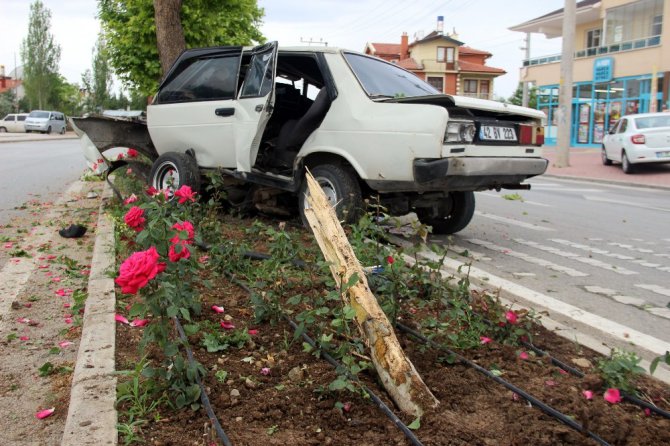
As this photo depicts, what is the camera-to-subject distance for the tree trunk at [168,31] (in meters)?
11.1

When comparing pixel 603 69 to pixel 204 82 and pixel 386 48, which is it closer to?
pixel 204 82

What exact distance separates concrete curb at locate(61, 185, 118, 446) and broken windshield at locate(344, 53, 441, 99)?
10.2 feet

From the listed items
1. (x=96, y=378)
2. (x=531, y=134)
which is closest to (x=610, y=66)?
(x=531, y=134)

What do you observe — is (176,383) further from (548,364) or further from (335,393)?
(548,364)

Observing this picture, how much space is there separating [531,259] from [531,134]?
1261 mm

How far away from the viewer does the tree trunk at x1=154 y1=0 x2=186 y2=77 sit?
1113 centimetres

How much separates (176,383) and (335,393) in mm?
661

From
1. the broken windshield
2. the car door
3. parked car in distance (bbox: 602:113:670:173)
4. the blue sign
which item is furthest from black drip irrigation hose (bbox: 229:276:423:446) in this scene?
the blue sign

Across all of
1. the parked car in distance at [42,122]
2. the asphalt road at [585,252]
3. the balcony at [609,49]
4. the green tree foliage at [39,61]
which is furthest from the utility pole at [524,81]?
the green tree foliage at [39,61]

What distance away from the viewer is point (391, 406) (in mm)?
2711

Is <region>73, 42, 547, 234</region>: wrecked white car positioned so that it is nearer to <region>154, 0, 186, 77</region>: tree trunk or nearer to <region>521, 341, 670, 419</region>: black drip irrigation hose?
<region>521, 341, 670, 419</region>: black drip irrigation hose

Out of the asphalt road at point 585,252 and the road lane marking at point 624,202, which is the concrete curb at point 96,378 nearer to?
the asphalt road at point 585,252

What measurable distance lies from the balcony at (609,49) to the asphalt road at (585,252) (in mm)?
22185

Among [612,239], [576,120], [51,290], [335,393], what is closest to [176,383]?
[335,393]
